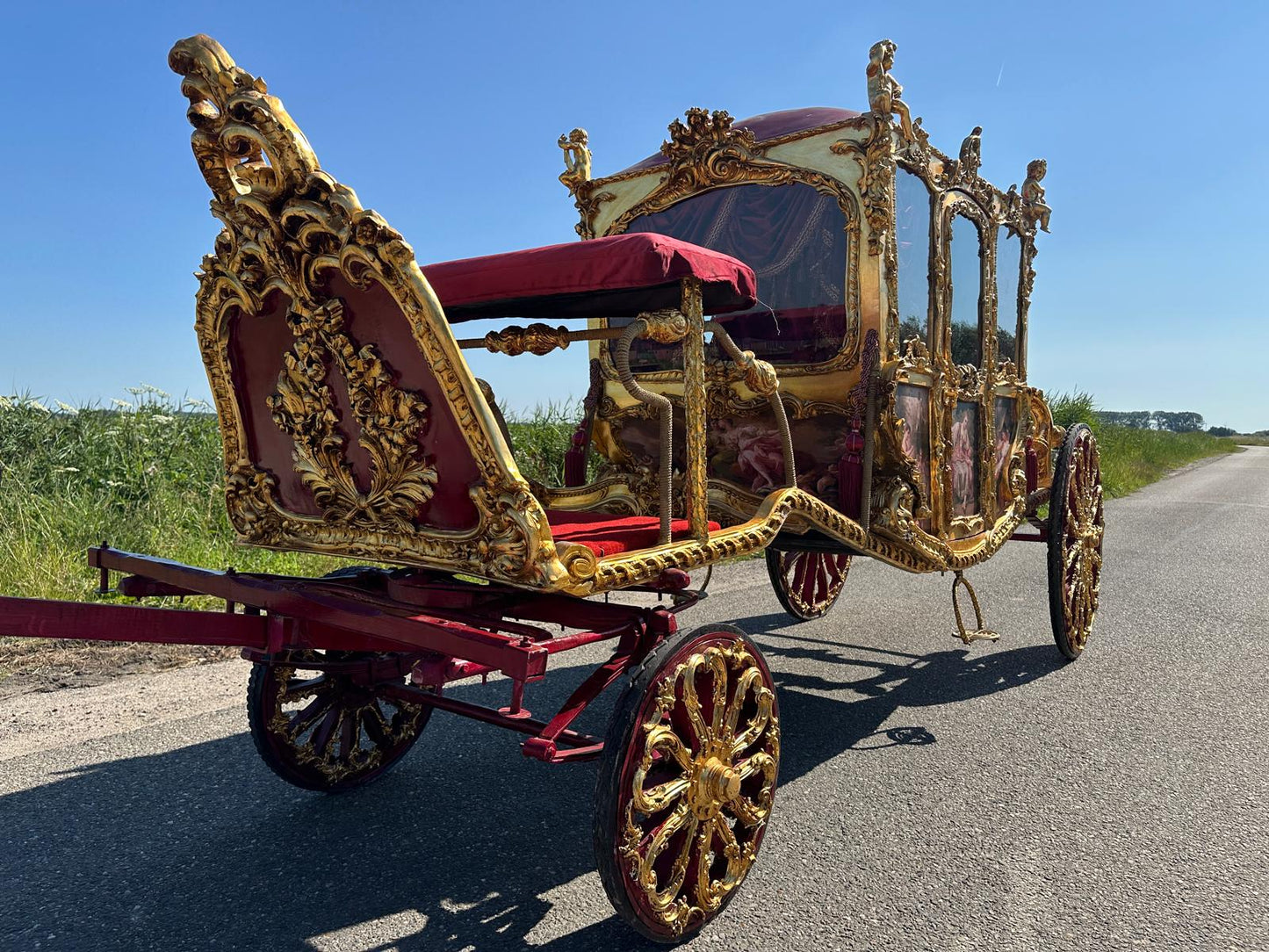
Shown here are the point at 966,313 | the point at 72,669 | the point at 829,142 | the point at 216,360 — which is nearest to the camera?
the point at 216,360

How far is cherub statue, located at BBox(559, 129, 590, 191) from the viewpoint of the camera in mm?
4629

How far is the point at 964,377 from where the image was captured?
4.61 m

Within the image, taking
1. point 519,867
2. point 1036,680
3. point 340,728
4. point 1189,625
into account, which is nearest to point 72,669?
point 340,728

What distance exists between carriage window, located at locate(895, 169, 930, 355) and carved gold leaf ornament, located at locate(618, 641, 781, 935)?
2.10 meters

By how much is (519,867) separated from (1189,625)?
511cm

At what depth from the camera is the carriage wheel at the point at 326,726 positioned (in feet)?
9.80

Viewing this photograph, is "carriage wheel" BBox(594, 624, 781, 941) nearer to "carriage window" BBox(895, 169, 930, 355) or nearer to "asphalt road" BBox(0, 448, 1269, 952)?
"asphalt road" BBox(0, 448, 1269, 952)

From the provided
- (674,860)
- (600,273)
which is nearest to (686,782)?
(674,860)

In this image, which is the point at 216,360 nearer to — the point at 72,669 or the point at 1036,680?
the point at 72,669

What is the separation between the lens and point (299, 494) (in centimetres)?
265

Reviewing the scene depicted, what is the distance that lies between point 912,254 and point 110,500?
5924mm

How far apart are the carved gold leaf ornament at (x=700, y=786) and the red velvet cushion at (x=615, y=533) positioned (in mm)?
407

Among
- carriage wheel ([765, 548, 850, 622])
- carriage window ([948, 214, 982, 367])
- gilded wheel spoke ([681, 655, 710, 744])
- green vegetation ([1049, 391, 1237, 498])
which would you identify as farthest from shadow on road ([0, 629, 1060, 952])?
green vegetation ([1049, 391, 1237, 498])

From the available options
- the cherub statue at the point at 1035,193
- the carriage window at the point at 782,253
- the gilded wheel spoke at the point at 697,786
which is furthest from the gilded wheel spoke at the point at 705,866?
the cherub statue at the point at 1035,193
